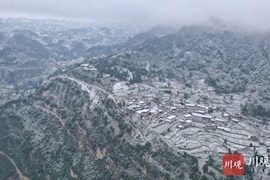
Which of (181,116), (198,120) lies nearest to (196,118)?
(198,120)

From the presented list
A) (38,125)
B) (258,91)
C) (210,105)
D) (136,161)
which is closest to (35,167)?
(38,125)

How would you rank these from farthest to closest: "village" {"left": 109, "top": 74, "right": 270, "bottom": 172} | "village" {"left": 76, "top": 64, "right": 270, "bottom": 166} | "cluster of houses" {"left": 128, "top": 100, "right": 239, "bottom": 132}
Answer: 1. "cluster of houses" {"left": 128, "top": 100, "right": 239, "bottom": 132}
2. "village" {"left": 76, "top": 64, "right": 270, "bottom": 166}
3. "village" {"left": 109, "top": 74, "right": 270, "bottom": 172}

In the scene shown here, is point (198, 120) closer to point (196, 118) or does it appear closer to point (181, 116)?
point (196, 118)

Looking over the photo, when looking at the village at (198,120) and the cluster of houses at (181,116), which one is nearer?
the village at (198,120)

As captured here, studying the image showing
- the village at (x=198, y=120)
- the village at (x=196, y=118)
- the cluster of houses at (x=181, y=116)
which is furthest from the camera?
the cluster of houses at (x=181, y=116)

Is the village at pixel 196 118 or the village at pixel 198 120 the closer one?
the village at pixel 198 120

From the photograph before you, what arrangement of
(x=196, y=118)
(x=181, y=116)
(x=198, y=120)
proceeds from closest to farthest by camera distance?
(x=198, y=120) < (x=196, y=118) < (x=181, y=116)

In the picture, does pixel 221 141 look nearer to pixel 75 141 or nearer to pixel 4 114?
pixel 75 141

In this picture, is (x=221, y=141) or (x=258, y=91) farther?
(x=258, y=91)

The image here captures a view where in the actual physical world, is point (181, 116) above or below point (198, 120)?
above

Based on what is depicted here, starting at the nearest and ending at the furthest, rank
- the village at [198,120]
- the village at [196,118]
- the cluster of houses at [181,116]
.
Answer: the village at [198,120] < the village at [196,118] < the cluster of houses at [181,116]

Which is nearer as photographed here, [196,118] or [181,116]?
[196,118]
